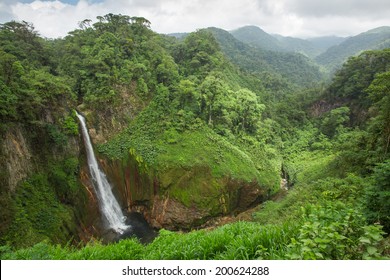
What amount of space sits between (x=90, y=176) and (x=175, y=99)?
9599 millimetres

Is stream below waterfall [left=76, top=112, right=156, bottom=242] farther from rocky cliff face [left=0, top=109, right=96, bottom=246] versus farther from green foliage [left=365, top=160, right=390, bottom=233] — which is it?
green foliage [left=365, top=160, right=390, bottom=233]

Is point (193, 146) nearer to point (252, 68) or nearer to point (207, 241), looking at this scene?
point (207, 241)

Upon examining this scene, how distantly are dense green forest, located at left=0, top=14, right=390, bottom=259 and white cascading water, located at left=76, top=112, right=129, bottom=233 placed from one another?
2.04 ft

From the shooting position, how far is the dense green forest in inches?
196

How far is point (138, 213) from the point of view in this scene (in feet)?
57.9

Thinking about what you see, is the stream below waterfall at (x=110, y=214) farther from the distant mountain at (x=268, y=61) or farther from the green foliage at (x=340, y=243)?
the distant mountain at (x=268, y=61)

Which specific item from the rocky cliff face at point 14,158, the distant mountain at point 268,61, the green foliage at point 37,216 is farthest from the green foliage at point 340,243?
the distant mountain at point 268,61

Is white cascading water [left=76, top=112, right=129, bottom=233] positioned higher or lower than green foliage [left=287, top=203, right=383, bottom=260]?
lower

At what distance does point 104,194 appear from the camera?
650 inches

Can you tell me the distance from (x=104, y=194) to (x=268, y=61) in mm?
88977

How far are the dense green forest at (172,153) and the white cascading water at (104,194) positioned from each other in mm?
620

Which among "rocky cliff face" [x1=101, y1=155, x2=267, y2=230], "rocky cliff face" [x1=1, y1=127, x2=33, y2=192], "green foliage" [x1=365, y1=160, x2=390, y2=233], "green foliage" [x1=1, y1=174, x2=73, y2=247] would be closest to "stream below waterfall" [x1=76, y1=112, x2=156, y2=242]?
"rocky cliff face" [x1=101, y1=155, x2=267, y2=230]

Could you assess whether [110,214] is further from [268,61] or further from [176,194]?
[268,61]

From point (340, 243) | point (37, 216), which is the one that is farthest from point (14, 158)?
point (340, 243)
